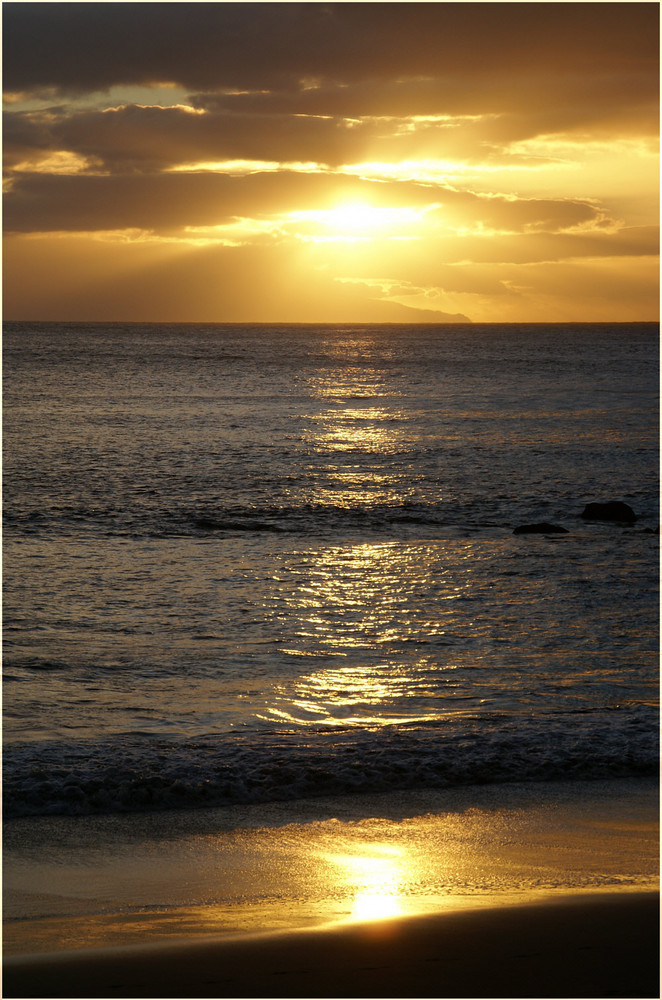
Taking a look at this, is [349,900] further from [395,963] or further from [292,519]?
[292,519]

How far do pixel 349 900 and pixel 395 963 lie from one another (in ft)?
2.91

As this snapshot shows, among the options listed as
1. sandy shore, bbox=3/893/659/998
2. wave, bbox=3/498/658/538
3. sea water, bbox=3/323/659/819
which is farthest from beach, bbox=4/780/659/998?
wave, bbox=3/498/658/538

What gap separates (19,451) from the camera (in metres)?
33.6

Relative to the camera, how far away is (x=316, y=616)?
46.3 feet

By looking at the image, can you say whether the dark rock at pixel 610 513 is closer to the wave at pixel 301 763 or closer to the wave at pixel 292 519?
the wave at pixel 292 519

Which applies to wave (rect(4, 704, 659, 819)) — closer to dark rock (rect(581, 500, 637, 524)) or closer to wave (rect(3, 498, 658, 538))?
wave (rect(3, 498, 658, 538))

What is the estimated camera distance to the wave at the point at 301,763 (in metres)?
7.84

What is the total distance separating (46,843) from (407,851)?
2692mm

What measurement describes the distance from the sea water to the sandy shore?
106 inches

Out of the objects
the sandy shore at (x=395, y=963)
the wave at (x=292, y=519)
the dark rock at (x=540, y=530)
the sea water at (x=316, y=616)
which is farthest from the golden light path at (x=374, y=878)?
the dark rock at (x=540, y=530)

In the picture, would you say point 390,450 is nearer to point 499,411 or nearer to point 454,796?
point 499,411

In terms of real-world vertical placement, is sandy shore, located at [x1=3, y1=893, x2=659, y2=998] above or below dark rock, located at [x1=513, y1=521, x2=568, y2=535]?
below

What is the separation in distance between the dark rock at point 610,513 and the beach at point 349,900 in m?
15.9

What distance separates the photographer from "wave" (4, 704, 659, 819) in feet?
25.7
